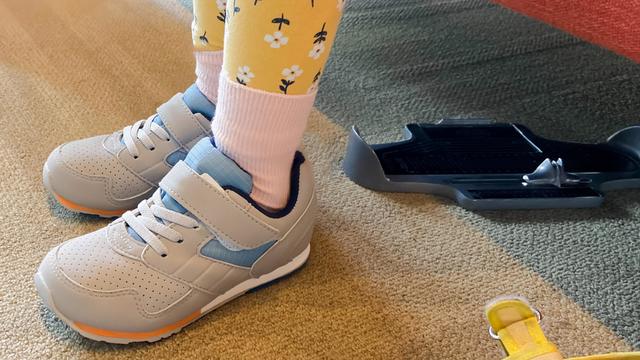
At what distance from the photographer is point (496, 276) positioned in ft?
1.98

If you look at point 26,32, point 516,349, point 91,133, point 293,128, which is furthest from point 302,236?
point 26,32

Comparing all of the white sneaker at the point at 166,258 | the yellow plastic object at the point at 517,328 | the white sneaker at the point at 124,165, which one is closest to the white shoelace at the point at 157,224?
the white sneaker at the point at 166,258

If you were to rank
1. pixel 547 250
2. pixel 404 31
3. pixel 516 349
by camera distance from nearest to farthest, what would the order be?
pixel 516 349, pixel 547 250, pixel 404 31

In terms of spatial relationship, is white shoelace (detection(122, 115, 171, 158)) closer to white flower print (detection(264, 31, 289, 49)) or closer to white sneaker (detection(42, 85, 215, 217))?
white sneaker (detection(42, 85, 215, 217))

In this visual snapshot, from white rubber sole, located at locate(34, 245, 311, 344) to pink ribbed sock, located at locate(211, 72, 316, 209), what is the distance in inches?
2.9

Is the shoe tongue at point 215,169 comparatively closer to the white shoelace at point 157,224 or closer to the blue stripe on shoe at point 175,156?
the white shoelace at point 157,224

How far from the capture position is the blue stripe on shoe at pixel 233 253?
1.65 ft

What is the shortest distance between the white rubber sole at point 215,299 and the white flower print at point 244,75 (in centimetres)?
19

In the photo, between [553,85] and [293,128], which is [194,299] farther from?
[553,85]

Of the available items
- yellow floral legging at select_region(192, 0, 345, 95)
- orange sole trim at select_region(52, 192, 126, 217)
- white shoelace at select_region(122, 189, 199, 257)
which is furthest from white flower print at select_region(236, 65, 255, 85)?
orange sole trim at select_region(52, 192, 126, 217)

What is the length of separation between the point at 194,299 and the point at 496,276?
309mm

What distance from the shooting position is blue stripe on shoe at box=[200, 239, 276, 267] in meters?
0.50

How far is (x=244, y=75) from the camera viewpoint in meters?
0.46

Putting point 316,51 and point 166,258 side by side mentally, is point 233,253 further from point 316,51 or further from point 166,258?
point 316,51
